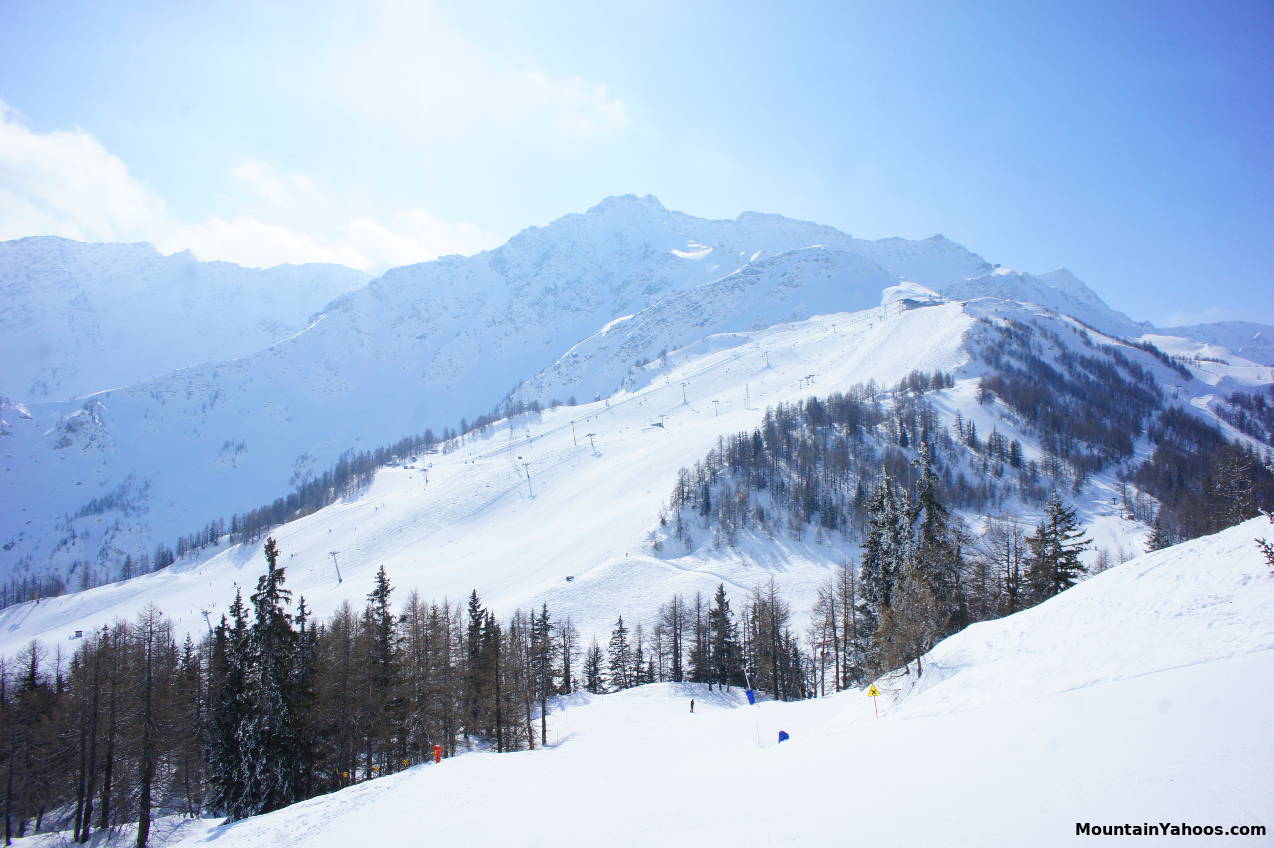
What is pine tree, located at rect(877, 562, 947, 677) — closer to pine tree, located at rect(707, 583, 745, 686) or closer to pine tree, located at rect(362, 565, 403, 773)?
pine tree, located at rect(362, 565, 403, 773)

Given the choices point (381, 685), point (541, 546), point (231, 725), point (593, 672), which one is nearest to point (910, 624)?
point (381, 685)

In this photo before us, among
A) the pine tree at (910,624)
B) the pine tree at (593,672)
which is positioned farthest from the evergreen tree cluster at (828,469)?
the pine tree at (910,624)

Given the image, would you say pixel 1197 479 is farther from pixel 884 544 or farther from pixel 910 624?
pixel 910 624

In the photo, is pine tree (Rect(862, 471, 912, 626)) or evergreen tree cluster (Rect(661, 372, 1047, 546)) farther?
evergreen tree cluster (Rect(661, 372, 1047, 546))

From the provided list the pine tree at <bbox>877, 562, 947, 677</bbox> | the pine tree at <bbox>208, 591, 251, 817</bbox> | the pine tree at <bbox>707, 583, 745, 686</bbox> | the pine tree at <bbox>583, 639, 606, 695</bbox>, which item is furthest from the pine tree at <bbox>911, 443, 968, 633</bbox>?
the pine tree at <bbox>583, 639, 606, 695</bbox>

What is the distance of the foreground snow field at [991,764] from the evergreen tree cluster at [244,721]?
806 centimetres

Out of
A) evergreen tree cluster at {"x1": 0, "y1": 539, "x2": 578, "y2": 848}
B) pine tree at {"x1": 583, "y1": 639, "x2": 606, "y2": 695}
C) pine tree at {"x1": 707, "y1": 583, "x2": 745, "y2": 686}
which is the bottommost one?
pine tree at {"x1": 583, "y1": 639, "x2": 606, "y2": 695}

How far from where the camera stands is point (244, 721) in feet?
91.9

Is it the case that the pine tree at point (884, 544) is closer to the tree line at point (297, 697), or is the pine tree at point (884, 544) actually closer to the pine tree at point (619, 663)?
the tree line at point (297, 697)

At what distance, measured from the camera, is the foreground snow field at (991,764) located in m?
9.84

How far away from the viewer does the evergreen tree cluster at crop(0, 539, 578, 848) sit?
28062 millimetres

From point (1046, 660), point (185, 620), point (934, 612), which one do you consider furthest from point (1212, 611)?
point (185, 620)

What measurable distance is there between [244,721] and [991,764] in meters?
32.1

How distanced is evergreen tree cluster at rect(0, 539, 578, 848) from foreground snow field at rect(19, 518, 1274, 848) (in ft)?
26.4
